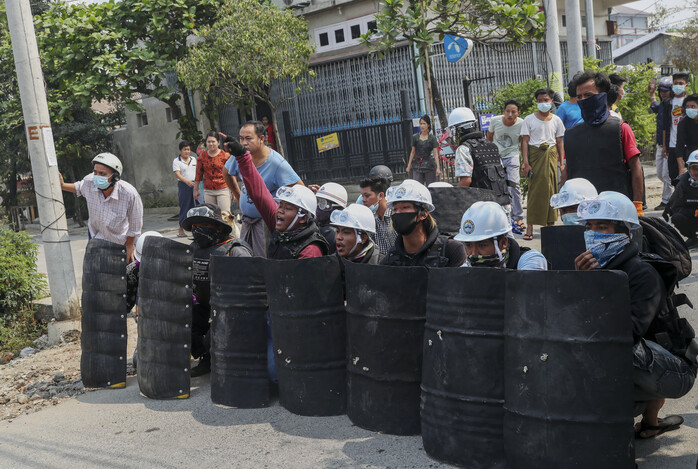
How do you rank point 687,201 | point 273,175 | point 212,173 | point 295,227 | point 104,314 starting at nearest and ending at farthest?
point 295,227 → point 104,314 → point 273,175 → point 687,201 → point 212,173

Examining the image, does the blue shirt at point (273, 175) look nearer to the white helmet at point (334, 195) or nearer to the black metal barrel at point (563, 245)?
the white helmet at point (334, 195)

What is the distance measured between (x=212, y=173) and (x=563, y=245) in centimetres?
727

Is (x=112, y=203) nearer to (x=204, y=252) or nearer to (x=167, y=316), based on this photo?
(x=204, y=252)

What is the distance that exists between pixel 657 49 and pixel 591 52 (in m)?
22.2

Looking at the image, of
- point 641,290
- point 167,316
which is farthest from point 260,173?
point 641,290

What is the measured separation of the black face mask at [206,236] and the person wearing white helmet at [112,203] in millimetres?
1568

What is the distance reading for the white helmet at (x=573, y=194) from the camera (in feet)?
17.1

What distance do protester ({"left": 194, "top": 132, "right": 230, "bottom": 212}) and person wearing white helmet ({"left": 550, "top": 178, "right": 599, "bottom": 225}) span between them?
687cm

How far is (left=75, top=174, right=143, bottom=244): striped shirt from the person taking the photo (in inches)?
285

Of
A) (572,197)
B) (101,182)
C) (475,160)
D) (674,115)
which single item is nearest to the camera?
(572,197)

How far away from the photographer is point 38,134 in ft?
26.4

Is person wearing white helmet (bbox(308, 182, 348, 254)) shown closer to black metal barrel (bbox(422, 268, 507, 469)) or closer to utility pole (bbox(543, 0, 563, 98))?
black metal barrel (bbox(422, 268, 507, 469))

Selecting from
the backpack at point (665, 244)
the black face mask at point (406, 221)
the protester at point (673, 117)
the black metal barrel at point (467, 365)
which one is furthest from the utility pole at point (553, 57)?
the black metal barrel at point (467, 365)

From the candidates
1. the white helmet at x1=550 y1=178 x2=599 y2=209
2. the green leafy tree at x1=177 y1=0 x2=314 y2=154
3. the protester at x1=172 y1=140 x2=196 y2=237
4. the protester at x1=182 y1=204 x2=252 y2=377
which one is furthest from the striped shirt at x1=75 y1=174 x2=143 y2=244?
the green leafy tree at x1=177 y1=0 x2=314 y2=154
